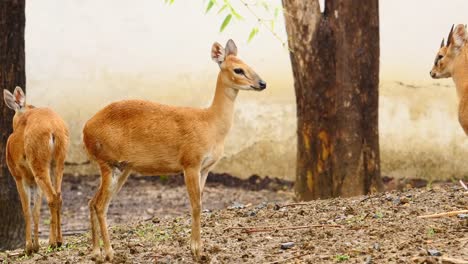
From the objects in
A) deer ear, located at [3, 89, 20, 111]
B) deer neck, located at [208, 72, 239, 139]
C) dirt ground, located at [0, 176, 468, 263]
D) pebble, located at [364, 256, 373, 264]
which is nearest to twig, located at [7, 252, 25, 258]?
dirt ground, located at [0, 176, 468, 263]

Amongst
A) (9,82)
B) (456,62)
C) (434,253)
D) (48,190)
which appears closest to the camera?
(434,253)

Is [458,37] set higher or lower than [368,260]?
higher

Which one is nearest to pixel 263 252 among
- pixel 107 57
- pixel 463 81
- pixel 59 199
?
pixel 59 199

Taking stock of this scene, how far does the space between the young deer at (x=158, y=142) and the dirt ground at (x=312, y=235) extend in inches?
15.5

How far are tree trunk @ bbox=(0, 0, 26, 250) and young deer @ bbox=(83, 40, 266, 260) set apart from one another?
2.42 m

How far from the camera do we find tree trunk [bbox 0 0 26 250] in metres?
9.01

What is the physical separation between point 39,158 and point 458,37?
3374 mm

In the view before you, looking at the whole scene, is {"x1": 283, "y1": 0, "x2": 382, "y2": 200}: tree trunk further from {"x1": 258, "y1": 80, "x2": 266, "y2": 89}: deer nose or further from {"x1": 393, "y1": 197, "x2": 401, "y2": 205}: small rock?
{"x1": 258, "y1": 80, "x2": 266, "y2": 89}: deer nose

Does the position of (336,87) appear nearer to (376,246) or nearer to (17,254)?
(376,246)

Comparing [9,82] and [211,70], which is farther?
[211,70]

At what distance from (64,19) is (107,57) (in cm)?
70

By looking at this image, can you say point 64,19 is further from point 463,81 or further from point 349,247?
point 349,247

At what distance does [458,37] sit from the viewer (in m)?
8.35

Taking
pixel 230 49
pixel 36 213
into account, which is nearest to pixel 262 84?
pixel 230 49
